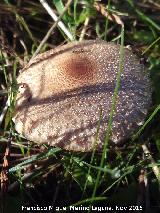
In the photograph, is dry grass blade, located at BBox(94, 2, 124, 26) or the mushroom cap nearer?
the mushroom cap

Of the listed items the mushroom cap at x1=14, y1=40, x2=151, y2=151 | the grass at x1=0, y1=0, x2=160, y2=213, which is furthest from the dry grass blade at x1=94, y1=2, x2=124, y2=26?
the mushroom cap at x1=14, y1=40, x2=151, y2=151

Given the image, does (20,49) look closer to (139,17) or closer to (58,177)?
(139,17)

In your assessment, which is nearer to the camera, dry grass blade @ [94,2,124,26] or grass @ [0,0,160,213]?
grass @ [0,0,160,213]

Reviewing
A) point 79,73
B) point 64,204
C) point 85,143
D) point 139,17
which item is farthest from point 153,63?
point 64,204

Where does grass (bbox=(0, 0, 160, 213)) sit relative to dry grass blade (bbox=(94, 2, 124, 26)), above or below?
below

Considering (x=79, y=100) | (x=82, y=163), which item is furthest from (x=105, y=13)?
(x=82, y=163)

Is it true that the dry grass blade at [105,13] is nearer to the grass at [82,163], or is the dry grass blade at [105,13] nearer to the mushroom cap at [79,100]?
the grass at [82,163]

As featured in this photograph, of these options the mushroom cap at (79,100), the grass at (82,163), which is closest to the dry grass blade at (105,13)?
the grass at (82,163)

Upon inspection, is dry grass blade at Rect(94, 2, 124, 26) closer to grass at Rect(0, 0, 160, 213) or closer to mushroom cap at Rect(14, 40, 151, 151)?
grass at Rect(0, 0, 160, 213)
